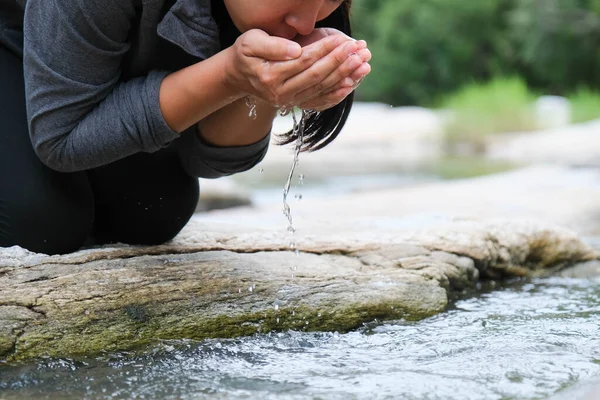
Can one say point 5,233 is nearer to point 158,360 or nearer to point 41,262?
point 41,262

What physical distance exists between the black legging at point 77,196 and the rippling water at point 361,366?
392 mm

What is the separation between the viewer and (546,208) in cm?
416

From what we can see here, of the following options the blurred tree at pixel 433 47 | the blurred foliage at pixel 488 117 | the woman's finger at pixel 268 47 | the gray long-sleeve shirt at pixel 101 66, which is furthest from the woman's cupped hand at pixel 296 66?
the blurred tree at pixel 433 47

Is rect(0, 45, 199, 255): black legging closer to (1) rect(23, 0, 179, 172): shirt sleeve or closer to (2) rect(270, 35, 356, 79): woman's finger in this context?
(1) rect(23, 0, 179, 172): shirt sleeve

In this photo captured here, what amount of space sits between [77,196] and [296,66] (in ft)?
2.77

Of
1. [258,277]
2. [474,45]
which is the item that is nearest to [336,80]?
[258,277]

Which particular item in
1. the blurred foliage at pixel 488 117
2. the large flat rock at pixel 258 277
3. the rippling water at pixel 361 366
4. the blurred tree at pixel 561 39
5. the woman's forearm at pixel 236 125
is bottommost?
the rippling water at pixel 361 366

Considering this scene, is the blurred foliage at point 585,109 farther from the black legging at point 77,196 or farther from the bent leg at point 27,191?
the bent leg at point 27,191

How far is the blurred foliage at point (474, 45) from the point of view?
1695cm

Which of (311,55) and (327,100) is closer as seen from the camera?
(311,55)

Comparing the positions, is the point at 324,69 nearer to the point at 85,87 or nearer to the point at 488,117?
the point at 85,87

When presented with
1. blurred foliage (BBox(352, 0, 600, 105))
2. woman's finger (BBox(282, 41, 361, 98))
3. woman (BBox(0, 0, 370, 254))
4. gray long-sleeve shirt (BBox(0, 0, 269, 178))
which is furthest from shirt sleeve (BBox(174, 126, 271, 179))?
blurred foliage (BBox(352, 0, 600, 105))

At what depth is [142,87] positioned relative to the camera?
173 centimetres

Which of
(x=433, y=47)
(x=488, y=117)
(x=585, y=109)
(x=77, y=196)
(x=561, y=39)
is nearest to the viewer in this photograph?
(x=77, y=196)
